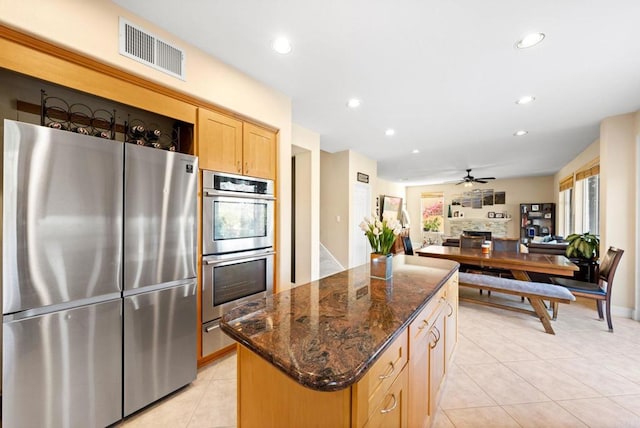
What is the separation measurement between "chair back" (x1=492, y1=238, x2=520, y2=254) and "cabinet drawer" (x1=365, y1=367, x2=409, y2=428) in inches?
170

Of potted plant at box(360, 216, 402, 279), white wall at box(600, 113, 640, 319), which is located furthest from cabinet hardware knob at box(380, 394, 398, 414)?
white wall at box(600, 113, 640, 319)

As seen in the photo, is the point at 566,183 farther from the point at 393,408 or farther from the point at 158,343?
the point at 158,343

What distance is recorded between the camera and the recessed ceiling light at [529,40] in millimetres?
1817

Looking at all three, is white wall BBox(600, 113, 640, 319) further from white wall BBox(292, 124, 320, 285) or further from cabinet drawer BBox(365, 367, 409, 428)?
cabinet drawer BBox(365, 367, 409, 428)

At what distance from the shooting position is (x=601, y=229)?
137 inches

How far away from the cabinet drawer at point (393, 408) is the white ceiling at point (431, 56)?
7.04 feet

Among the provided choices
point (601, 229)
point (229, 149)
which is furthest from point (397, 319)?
point (601, 229)

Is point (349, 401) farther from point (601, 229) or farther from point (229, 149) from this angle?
point (601, 229)

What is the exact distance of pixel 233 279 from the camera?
88.1 inches

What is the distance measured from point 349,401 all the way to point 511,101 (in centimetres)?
367

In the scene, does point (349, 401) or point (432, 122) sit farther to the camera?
point (432, 122)

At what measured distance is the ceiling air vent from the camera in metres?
1.65

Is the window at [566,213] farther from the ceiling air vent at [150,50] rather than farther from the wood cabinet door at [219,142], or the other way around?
the ceiling air vent at [150,50]

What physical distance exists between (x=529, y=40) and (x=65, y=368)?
378 centimetres
